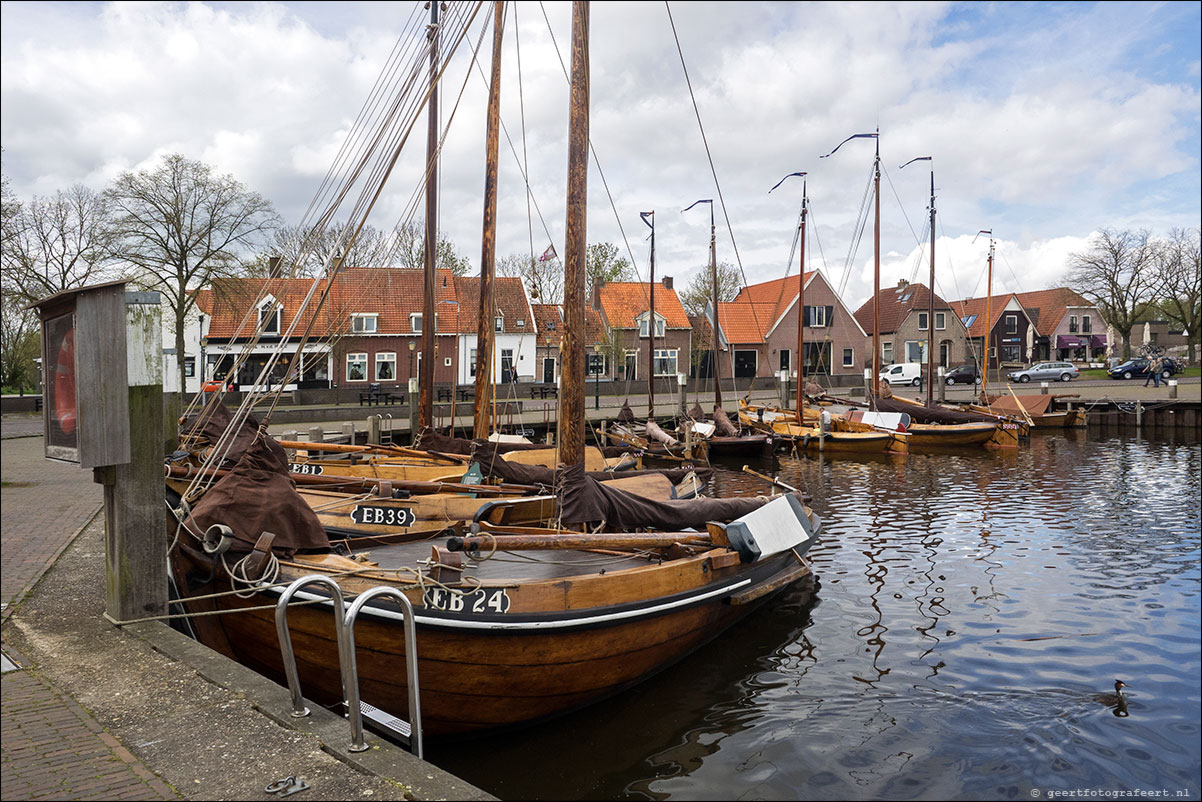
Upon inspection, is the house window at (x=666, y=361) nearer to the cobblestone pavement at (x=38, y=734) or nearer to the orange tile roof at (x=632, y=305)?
the orange tile roof at (x=632, y=305)

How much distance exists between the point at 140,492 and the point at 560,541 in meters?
3.51

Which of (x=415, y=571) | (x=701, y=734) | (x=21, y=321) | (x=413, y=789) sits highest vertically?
(x=21, y=321)

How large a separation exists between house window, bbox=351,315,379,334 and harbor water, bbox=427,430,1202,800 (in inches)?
1454

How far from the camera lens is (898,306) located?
60.9m

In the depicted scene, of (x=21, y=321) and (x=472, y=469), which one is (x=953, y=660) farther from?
(x=21, y=321)

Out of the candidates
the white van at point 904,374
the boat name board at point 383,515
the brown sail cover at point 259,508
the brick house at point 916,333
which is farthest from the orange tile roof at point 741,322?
the brown sail cover at point 259,508

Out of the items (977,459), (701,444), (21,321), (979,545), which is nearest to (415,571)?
(979,545)

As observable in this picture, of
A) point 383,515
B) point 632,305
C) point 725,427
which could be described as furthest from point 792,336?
point 383,515

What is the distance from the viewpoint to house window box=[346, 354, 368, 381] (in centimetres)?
4569

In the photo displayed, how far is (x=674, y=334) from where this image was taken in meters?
53.8

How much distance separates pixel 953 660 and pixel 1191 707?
2040 millimetres

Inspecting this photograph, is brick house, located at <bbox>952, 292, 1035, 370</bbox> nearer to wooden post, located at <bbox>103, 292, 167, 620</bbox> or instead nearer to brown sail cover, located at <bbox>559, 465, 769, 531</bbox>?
brown sail cover, located at <bbox>559, 465, 769, 531</bbox>

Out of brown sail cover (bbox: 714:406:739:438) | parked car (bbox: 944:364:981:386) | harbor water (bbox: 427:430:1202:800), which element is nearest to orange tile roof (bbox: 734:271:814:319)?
parked car (bbox: 944:364:981:386)

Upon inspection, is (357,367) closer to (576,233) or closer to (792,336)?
(792,336)
